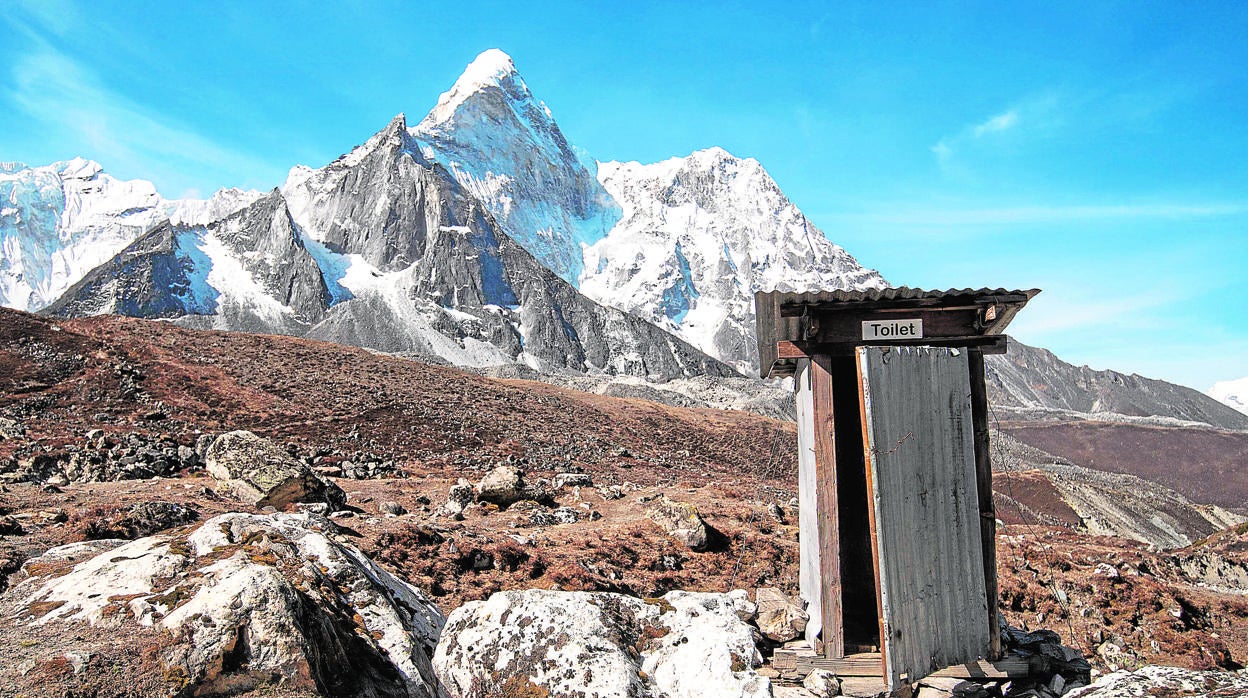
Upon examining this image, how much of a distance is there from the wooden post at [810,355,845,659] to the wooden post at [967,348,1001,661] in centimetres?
158

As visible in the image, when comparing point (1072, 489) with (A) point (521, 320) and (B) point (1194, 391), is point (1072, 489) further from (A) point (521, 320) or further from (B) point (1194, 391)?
(B) point (1194, 391)

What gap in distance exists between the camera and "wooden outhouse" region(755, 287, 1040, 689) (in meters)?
7.07

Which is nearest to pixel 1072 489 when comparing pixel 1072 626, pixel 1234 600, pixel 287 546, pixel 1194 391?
pixel 1234 600

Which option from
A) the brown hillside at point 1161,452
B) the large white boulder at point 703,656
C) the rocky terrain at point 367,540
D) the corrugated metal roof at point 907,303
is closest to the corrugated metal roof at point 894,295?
the corrugated metal roof at point 907,303

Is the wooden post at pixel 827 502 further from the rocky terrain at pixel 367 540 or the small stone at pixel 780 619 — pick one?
the rocky terrain at pixel 367 540

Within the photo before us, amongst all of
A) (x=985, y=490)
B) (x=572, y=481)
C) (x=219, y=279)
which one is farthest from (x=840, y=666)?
(x=219, y=279)

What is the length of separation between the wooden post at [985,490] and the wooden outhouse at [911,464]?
1cm

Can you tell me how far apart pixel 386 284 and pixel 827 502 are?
17289 cm

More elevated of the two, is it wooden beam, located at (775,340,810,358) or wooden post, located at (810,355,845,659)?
wooden beam, located at (775,340,810,358)

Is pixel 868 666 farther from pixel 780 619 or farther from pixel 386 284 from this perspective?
pixel 386 284

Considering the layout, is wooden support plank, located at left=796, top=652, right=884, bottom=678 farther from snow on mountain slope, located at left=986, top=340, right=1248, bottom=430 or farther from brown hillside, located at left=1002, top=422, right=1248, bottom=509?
snow on mountain slope, located at left=986, top=340, right=1248, bottom=430

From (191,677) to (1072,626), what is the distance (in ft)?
42.8

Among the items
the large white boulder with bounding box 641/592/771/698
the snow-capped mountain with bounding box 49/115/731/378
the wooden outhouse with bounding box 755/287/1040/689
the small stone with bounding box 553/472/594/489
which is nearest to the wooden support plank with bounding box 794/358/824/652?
the wooden outhouse with bounding box 755/287/1040/689

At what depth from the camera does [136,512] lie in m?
A: 10.5
